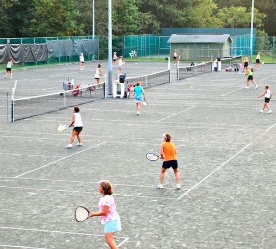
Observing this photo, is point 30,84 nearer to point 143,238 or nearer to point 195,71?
point 195,71

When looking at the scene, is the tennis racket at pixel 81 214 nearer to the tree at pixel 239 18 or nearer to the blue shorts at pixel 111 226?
the blue shorts at pixel 111 226

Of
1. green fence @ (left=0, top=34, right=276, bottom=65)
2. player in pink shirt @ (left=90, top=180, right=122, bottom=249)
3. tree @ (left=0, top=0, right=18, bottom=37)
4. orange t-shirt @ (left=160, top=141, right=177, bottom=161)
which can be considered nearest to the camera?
player in pink shirt @ (left=90, top=180, right=122, bottom=249)

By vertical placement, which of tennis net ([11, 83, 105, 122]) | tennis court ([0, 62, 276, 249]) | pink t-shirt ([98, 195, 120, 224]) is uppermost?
pink t-shirt ([98, 195, 120, 224])

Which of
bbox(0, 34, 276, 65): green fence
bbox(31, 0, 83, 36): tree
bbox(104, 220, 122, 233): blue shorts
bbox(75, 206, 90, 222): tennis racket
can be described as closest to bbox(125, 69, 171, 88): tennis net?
bbox(0, 34, 276, 65): green fence

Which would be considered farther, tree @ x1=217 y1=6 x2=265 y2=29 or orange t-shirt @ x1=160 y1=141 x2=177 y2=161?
tree @ x1=217 y1=6 x2=265 y2=29

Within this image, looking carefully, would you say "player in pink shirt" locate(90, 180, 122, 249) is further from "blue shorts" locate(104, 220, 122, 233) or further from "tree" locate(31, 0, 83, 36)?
"tree" locate(31, 0, 83, 36)

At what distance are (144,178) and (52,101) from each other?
20.2 metres

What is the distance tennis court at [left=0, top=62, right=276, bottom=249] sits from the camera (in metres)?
14.4

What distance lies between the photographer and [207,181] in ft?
64.0

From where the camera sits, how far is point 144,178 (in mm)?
19938

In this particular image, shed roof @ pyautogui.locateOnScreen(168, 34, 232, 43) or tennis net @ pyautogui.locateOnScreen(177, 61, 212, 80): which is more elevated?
shed roof @ pyautogui.locateOnScreen(168, 34, 232, 43)

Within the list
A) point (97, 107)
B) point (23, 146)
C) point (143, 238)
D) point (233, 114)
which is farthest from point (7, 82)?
point (143, 238)

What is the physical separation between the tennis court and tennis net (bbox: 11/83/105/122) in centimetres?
90

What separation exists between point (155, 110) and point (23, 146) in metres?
12.4
